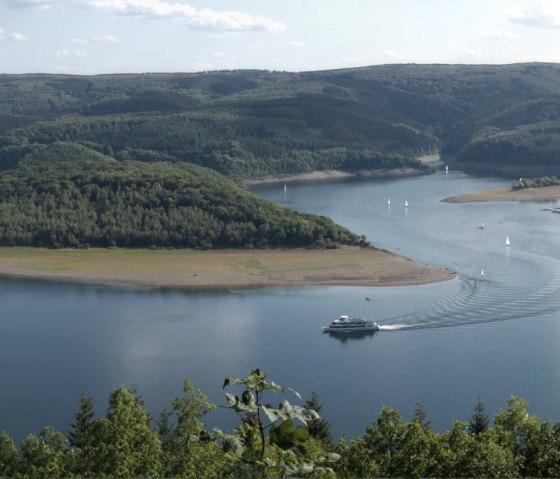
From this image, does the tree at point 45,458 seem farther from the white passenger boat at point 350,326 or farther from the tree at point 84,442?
the white passenger boat at point 350,326

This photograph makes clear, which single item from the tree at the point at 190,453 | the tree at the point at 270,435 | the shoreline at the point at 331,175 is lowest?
the shoreline at the point at 331,175

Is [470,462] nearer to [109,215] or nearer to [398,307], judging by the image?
[398,307]

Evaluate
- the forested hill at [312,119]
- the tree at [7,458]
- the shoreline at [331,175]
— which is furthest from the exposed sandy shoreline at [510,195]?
the tree at [7,458]

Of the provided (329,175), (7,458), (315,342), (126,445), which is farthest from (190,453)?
(329,175)

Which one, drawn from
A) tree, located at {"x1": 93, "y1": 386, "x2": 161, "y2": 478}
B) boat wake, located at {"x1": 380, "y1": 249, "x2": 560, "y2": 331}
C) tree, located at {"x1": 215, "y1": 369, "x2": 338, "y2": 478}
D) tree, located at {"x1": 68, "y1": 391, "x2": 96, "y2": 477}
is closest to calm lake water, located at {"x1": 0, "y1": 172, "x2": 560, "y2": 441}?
boat wake, located at {"x1": 380, "y1": 249, "x2": 560, "y2": 331}

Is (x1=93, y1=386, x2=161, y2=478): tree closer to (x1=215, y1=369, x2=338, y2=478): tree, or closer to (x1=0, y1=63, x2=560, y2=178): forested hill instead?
(x1=215, y1=369, x2=338, y2=478): tree

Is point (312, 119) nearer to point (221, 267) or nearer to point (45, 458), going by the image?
→ point (221, 267)

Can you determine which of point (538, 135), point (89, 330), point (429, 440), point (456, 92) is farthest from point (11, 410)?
point (456, 92)
